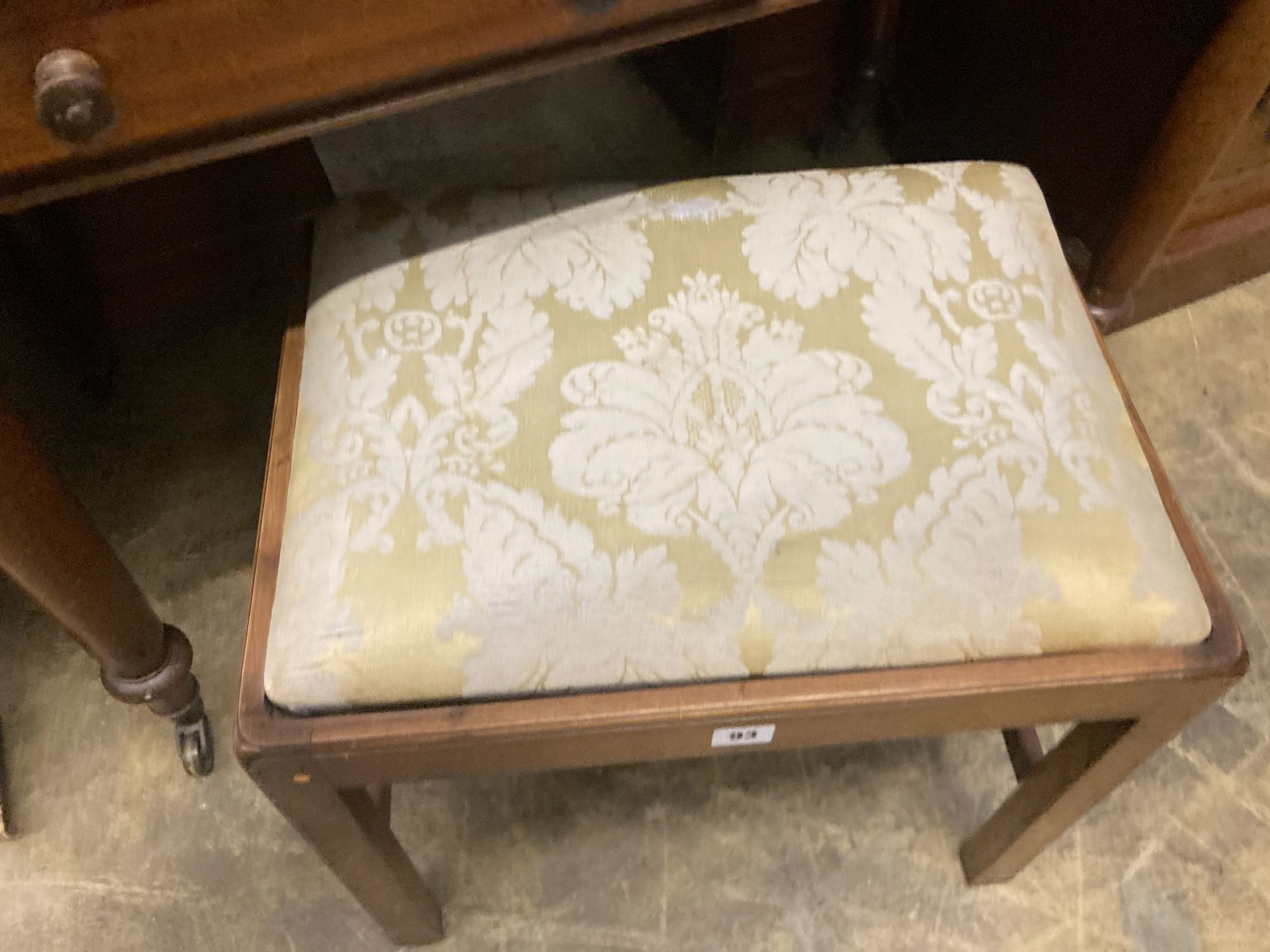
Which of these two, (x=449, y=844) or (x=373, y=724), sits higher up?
(x=373, y=724)

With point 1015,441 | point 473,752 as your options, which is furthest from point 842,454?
point 473,752

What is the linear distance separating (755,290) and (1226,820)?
0.71 meters

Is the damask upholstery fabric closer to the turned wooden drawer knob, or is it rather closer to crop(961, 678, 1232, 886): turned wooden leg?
crop(961, 678, 1232, 886): turned wooden leg

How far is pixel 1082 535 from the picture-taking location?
53 centimetres

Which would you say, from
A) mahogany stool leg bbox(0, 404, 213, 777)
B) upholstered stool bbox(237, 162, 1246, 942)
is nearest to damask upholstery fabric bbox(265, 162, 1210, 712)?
upholstered stool bbox(237, 162, 1246, 942)

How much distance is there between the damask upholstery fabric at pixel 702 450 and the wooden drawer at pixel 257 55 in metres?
0.16

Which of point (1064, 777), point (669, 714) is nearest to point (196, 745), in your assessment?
point (669, 714)

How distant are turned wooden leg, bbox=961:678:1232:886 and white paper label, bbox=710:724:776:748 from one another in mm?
232

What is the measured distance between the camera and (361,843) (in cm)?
63

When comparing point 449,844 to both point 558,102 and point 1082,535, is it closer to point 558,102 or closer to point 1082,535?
point 1082,535

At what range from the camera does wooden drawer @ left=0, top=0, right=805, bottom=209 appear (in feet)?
1.32

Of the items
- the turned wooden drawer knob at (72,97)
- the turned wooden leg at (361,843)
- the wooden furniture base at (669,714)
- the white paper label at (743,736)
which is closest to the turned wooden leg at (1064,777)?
the wooden furniture base at (669,714)

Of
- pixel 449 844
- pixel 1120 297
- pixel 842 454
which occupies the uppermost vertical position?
pixel 842 454

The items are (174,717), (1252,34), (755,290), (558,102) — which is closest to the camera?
(755,290)
